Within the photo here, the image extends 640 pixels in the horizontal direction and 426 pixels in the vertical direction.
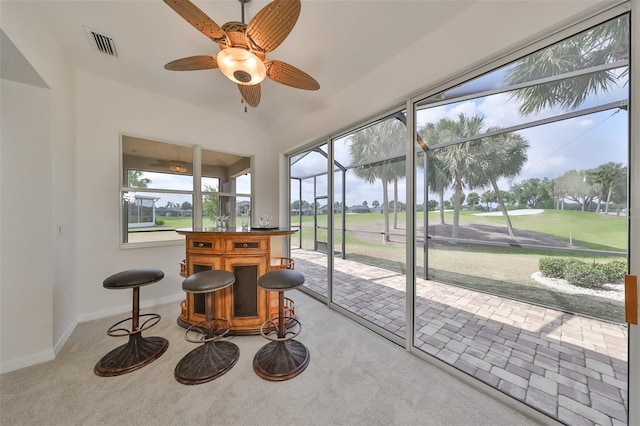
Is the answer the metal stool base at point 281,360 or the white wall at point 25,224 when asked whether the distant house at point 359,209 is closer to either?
the metal stool base at point 281,360

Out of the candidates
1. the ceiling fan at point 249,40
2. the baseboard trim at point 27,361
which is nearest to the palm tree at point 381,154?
the ceiling fan at point 249,40

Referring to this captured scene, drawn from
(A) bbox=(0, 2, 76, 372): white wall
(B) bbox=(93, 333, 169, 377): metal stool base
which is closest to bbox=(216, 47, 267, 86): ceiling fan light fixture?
(A) bbox=(0, 2, 76, 372): white wall

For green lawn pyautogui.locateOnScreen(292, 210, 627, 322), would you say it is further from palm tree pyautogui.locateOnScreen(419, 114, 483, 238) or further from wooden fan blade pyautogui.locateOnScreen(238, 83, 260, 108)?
wooden fan blade pyautogui.locateOnScreen(238, 83, 260, 108)

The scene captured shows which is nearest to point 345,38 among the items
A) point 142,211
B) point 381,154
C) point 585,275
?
point 381,154

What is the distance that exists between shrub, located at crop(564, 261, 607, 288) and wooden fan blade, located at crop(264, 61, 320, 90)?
3001 millimetres

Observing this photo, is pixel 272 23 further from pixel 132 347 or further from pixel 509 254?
pixel 509 254

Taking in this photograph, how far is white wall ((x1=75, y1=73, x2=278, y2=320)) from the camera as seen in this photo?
2.68m

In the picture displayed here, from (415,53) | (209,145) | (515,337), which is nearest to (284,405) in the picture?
(515,337)

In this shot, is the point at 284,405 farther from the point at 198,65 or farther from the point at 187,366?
the point at 198,65

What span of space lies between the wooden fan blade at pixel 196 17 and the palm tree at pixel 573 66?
87.8 inches

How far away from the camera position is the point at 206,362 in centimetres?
190

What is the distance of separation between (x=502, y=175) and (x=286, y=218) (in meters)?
3.39

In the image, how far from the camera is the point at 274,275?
6.51 ft

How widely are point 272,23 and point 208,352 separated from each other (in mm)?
2704
